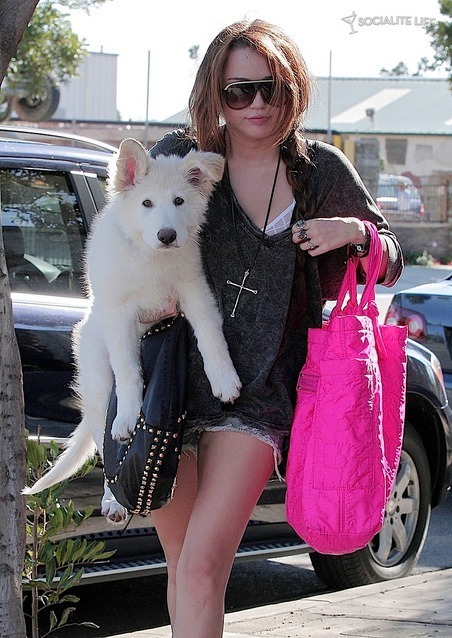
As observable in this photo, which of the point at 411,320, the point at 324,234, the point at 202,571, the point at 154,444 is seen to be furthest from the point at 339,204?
the point at 411,320

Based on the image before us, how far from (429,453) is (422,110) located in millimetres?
58758

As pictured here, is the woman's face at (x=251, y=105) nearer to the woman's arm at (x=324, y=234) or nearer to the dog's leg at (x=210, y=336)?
the woman's arm at (x=324, y=234)

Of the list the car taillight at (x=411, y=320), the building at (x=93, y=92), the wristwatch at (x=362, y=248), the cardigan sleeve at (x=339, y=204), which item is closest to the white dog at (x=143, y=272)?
the cardigan sleeve at (x=339, y=204)

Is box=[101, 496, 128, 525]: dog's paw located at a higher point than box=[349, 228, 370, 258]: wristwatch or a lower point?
lower

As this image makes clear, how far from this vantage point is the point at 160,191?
11.2 feet

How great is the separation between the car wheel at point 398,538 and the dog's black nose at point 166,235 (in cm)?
288

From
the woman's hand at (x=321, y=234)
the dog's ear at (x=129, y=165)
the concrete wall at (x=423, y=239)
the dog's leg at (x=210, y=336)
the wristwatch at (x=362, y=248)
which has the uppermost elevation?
the dog's ear at (x=129, y=165)

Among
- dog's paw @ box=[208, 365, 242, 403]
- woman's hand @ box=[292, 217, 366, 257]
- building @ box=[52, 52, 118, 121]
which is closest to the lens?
woman's hand @ box=[292, 217, 366, 257]

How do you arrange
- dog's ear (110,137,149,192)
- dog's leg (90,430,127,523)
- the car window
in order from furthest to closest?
the car window → dog's leg (90,430,127,523) → dog's ear (110,137,149,192)

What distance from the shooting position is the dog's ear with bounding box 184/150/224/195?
3312mm

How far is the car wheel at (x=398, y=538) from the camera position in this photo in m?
5.72

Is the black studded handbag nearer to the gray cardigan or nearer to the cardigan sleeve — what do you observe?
the gray cardigan

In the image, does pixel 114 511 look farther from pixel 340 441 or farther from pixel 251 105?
pixel 251 105

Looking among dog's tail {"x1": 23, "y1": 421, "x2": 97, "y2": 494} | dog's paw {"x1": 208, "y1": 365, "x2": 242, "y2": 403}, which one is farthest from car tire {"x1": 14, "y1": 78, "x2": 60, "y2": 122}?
dog's paw {"x1": 208, "y1": 365, "x2": 242, "y2": 403}
